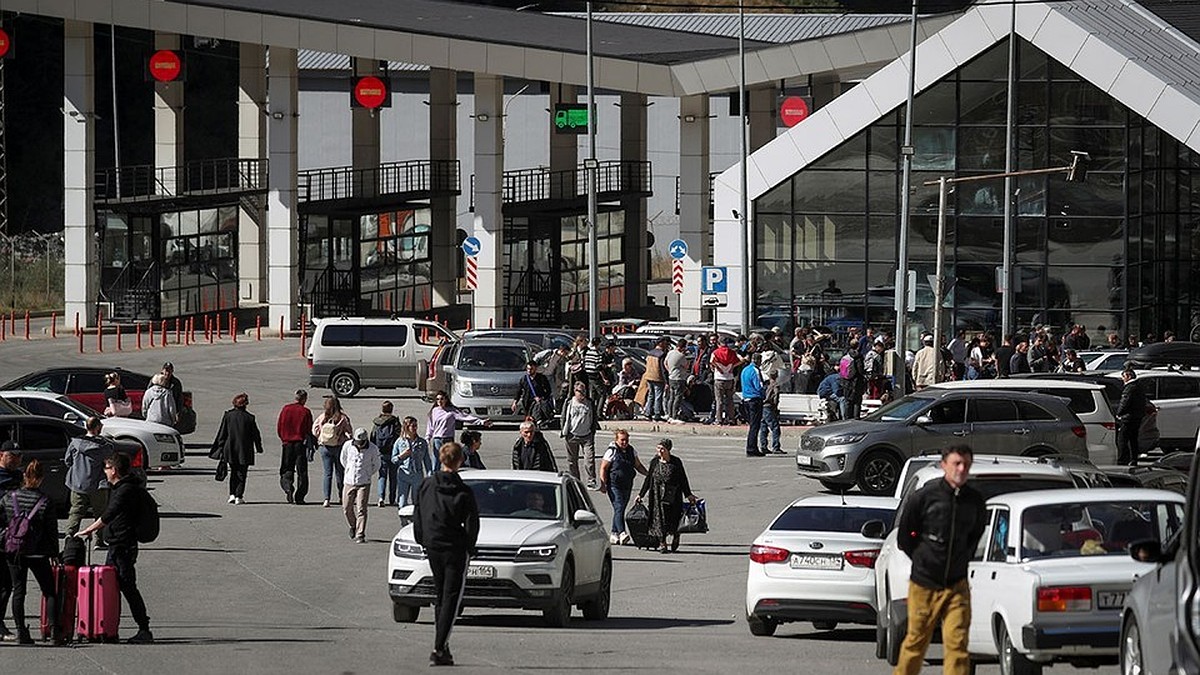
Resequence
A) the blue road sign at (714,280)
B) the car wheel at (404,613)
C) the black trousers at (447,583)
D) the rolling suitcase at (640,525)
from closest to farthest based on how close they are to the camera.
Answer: the black trousers at (447,583) < the car wheel at (404,613) < the rolling suitcase at (640,525) < the blue road sign at (714,280)

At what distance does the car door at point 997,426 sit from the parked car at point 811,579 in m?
12.0

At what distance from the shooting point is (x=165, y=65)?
2514 inches

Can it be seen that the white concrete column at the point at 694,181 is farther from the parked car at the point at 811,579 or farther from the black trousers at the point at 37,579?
the black trousers at the point at 37,579

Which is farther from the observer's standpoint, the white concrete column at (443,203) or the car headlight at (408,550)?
the white concrete column at (443,203)

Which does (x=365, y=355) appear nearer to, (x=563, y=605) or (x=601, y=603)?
(x=601, y=603)

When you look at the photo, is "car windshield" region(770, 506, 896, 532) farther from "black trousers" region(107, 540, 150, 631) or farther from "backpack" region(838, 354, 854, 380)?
"backpack" region(838, 354, 854, 380)

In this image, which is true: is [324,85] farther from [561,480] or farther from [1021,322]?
[561,480]

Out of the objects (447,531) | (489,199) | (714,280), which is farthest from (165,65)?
(447,531)

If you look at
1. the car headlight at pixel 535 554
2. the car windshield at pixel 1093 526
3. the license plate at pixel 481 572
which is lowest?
the license plate at pixel 481 572

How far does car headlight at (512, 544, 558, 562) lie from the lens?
19.7m

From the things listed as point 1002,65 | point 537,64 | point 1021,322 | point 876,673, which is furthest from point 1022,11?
point 876,673

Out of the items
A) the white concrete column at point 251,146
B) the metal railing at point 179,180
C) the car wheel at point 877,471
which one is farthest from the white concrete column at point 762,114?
the car wheel at point 877,471

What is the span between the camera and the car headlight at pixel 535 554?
19.7 meters

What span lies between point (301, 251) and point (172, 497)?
3434cm
